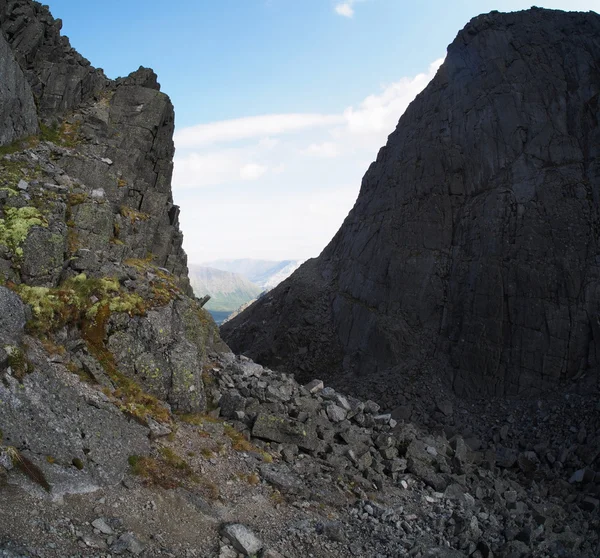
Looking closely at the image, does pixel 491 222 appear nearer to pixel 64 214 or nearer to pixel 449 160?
pixel 449 160

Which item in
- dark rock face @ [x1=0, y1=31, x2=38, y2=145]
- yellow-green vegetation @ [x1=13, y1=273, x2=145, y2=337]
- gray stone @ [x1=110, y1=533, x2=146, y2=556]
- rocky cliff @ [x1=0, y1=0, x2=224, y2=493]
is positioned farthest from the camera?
dark rock face @ [x1=0, y1=31, x2=38, y2=145]

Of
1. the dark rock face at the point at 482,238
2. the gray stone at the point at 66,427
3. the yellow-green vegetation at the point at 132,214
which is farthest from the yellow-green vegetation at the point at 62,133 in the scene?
the dark rock face at the point at 482,238

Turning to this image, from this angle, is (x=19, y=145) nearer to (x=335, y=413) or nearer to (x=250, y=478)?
(x=250, y=478)

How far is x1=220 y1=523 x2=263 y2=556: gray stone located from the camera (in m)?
10.1

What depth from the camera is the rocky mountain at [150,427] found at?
33.3 feet

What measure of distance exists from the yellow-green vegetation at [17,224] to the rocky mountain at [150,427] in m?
0.05

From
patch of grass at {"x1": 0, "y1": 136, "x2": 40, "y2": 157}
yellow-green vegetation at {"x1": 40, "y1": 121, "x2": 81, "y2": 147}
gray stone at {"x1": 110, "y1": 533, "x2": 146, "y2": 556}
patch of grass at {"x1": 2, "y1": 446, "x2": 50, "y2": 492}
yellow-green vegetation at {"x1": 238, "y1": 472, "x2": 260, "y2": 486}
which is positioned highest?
yellow-green vegetation at {"x1": 40, "y1": 121, "x2": 81, "y2": 147}

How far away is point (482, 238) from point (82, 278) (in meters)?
33.1

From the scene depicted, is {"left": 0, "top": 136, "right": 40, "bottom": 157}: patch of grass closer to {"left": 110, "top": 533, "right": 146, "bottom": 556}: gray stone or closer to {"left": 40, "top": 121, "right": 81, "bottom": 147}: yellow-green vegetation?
{"left": 40, "top": 121, "right": 81, "bottom": 147}: yellow-green vegetation

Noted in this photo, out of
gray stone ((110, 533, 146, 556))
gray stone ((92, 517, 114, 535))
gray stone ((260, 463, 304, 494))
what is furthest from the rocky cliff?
gray stone ((260, 463, 304, 494))

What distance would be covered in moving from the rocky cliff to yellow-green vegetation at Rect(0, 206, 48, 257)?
0.15 feet

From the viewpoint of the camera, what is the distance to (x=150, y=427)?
43.6ft

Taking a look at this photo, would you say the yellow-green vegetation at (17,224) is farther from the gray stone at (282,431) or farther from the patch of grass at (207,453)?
the gray stone at (282,431)

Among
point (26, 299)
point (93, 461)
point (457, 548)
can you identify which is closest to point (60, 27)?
point (26, 299)
